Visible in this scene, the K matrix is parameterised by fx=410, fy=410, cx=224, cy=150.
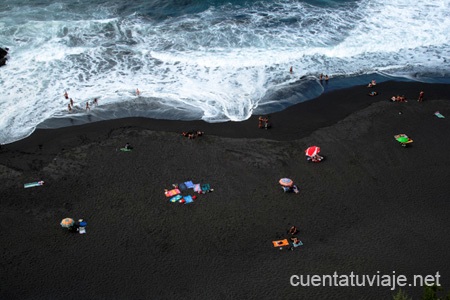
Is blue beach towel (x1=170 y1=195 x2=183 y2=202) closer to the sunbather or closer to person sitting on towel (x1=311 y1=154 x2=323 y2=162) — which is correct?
the sunbather

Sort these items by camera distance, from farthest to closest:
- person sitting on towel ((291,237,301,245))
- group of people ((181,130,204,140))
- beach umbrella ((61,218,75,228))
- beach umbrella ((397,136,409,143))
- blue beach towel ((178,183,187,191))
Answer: group of people ((181,130,204,140)), beach umbrella ((397,136,409,143)), blue beach towel ((178,183,187,191)), beach umbrella ((61,218,75,228)), person sitting on towel ((291,237,301,245))

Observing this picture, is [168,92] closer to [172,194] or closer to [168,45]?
[168,45]

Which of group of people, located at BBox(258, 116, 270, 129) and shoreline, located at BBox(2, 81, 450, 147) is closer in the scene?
shoreline, located at BBox(2, 81, 450, 147)

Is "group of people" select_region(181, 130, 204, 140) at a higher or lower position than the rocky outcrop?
lower

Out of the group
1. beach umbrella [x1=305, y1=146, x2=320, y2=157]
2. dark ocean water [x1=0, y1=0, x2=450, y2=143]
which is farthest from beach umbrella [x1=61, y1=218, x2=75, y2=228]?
beach umbrella [x1=305, y1=146, x2=320, y2=157]

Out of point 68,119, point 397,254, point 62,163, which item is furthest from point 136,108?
point 397,254

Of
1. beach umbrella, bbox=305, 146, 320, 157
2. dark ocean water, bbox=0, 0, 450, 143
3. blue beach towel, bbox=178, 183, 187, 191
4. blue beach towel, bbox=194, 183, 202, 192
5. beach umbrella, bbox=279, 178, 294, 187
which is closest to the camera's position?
beach umbrella, bbox=279, 178, 294, 187

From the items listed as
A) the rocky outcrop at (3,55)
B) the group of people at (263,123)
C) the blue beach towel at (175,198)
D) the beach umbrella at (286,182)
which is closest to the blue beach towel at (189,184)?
the blue beach towel at (175,198)
